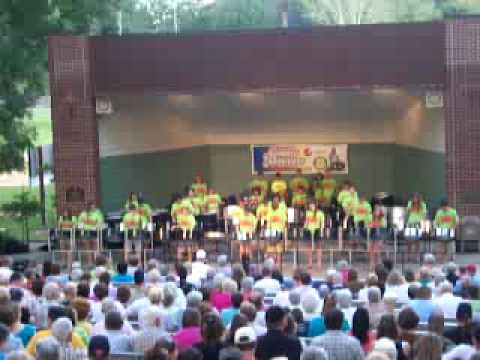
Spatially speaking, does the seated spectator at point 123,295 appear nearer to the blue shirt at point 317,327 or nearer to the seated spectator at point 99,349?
the blue shirt at point 317,327

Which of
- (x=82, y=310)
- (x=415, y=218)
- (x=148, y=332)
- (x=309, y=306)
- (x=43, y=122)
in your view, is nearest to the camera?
(x=148, y=332)

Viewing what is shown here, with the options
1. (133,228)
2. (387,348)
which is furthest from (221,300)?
(133,228)

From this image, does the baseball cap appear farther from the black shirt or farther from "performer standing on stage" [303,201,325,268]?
"performer standing on stage" [303,201,325,268]

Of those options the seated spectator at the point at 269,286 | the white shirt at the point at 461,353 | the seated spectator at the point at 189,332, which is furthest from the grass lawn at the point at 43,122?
the white shirt at the point at 461,353

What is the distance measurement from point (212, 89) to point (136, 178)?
5369mm

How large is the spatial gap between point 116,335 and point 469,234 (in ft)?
42.8

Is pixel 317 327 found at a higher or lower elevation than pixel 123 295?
lower

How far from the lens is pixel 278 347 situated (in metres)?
7.98

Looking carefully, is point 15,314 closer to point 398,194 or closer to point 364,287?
point 364,287

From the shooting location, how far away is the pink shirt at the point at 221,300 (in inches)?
442

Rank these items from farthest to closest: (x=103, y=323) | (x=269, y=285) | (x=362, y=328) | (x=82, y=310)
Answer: (x=269, y=285), (x=103, y=323), (x=82, y=310), (x=362, y=328)

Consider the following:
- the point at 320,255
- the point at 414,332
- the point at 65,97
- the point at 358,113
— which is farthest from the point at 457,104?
the point at 414,332

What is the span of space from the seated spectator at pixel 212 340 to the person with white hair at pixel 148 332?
878 millimetres

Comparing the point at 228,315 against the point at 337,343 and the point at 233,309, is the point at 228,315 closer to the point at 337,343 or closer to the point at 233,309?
the point at 233,309
